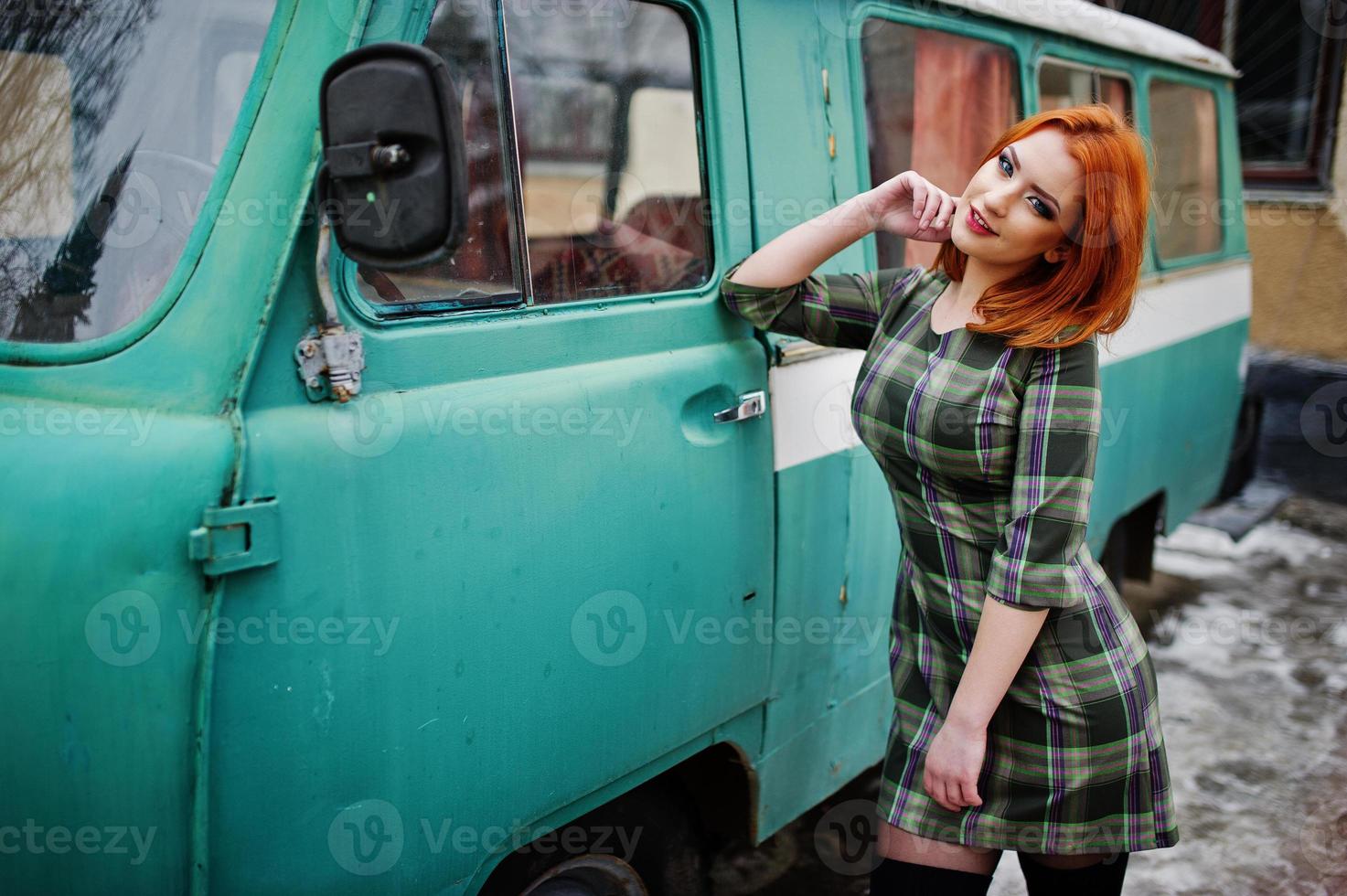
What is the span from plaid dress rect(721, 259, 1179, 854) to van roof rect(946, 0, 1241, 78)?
1.44m

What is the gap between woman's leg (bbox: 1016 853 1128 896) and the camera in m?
1.96

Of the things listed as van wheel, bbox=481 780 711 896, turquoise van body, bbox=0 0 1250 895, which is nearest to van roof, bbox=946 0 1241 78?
turquoise van body, bbox=0 0 1250 895

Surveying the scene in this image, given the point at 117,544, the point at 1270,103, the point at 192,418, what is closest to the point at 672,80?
the point at 192,418

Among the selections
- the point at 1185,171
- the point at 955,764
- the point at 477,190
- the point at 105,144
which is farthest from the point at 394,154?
the point at 1185,171

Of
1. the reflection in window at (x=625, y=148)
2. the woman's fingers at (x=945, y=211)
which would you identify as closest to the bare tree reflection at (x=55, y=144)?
the reflection in window at (x=625, y=148)

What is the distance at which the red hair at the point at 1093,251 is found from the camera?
173 cm

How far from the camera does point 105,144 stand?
1.63 metres

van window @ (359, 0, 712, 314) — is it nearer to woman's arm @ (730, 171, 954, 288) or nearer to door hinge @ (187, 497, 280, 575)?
woman's arm @ (730, 171, 954, 288)

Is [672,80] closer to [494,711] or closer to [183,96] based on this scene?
[183,96]

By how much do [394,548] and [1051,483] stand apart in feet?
3.45

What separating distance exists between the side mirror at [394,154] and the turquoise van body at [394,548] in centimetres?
19

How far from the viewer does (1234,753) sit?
383 cm

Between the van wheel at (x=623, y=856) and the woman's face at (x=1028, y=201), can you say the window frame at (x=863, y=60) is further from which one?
the van wheel at (x=623, y=856)

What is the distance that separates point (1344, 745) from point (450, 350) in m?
3.75
